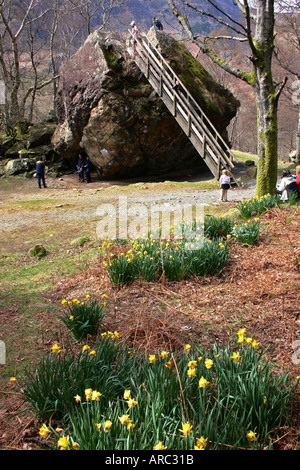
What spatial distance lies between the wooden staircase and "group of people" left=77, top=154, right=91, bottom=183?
15.3 feet

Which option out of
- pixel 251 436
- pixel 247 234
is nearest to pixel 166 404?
pixel 251 436


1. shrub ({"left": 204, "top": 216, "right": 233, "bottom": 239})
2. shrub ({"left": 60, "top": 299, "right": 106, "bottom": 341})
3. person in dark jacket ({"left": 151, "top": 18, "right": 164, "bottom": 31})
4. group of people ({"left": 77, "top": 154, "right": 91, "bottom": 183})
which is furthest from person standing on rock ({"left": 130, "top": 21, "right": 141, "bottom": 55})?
shrub ({"left": 60, "top": 299, "right": 106, "bottom": 341})

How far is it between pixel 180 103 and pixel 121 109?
2496mm

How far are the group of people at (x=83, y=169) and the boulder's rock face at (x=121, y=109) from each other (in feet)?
1.62

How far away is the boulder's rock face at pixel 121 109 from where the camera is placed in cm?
1384

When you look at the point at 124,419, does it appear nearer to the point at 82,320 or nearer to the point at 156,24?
the point at 82,320

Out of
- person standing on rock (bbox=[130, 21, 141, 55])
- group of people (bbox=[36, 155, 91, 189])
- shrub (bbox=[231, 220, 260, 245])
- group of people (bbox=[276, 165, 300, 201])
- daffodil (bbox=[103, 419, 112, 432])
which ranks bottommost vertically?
daffodil (bbox=[103, 419, 112, 432])

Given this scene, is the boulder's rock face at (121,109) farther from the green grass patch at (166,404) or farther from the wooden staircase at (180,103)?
the green grass patch at (166,404)

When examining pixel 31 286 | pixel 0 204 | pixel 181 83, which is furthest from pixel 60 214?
pixel 181 83

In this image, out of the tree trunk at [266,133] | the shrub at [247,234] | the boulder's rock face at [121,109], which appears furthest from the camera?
the boulder's rock face at [121,109]

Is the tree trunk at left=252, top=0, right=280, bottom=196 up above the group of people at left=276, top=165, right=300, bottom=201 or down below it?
above

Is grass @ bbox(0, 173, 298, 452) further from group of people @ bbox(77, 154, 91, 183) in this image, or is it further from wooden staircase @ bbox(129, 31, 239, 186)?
group of people @ bbox(77, 154, 91, 183)

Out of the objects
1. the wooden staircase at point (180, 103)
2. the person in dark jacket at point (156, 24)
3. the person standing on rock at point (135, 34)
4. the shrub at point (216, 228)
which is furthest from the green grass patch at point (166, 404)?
the person in dark jacket at point (156, 24)

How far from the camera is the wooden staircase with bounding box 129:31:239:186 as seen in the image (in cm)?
1222
